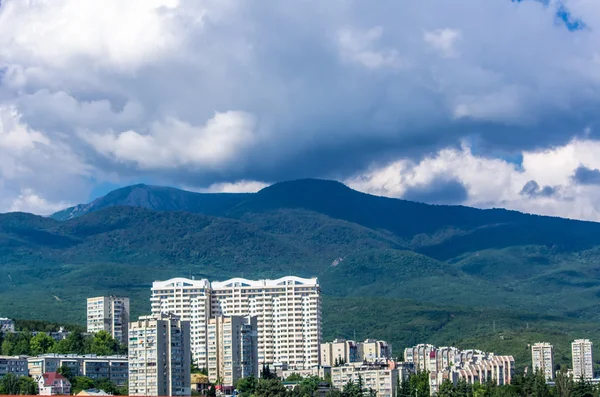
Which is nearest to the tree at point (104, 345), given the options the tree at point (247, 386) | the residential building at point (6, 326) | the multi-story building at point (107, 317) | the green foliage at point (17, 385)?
the multi-story building at point (107, 317)

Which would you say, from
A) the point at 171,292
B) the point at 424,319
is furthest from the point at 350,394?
the point at 424,319

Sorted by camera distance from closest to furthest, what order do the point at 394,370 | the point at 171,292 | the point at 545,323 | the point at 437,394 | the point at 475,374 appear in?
the point at 437,394
the point at 394,370
the point at 475,374
the point at 171,292
the point at 545,323

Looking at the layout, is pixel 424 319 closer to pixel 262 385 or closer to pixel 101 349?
pixel 101 349

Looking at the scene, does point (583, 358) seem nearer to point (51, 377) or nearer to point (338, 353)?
point (338, 353)

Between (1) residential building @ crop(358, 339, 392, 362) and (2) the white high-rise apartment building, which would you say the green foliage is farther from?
(1) residential building @ crop(358, 339, 392, 362)

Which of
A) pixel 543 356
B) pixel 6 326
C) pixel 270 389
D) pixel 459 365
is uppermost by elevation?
pixel 6 326

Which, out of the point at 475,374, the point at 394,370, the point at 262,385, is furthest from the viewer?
the point at 475,374

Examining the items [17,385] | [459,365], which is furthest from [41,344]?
[459,365]

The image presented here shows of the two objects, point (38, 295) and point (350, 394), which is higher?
point (38, 295)
